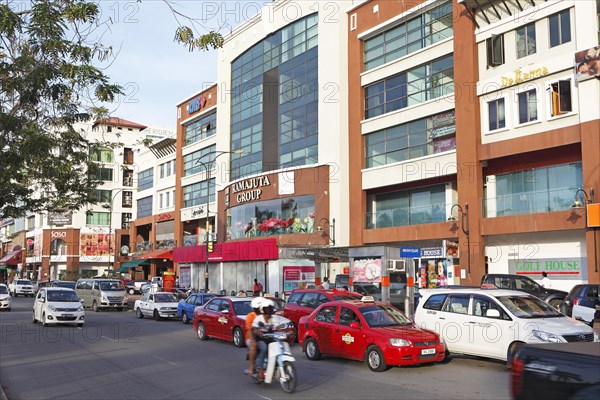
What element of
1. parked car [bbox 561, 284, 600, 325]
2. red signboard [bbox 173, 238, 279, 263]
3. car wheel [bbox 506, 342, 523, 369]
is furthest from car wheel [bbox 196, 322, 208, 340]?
red signboard [bbox 173, 238, 279, 263]

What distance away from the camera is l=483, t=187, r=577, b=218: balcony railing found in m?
26.8

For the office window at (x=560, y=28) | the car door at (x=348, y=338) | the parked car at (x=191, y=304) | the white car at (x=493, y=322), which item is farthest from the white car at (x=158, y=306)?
the office window at (x=560, y=28)

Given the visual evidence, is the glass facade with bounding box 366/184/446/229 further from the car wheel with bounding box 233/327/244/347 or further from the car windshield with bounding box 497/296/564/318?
the car windshield with bounding box 497/296/564/318

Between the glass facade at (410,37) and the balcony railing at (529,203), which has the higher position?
the glass facade at (410,37)

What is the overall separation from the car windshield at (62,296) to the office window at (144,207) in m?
47.3

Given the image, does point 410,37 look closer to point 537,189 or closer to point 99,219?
point 537,189

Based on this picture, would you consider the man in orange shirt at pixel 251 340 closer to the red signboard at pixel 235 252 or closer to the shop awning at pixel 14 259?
the red signboard at pixel 235 252

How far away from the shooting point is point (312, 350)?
15.1 m

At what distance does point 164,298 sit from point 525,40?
21376 mm

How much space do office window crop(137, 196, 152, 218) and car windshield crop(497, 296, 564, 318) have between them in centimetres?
6287

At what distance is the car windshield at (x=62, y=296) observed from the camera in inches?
1004

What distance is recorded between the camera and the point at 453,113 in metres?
32.6

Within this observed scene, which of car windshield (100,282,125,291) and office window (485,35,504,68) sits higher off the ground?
office window (485,35,504,68)

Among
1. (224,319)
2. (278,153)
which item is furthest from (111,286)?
(224,319)
